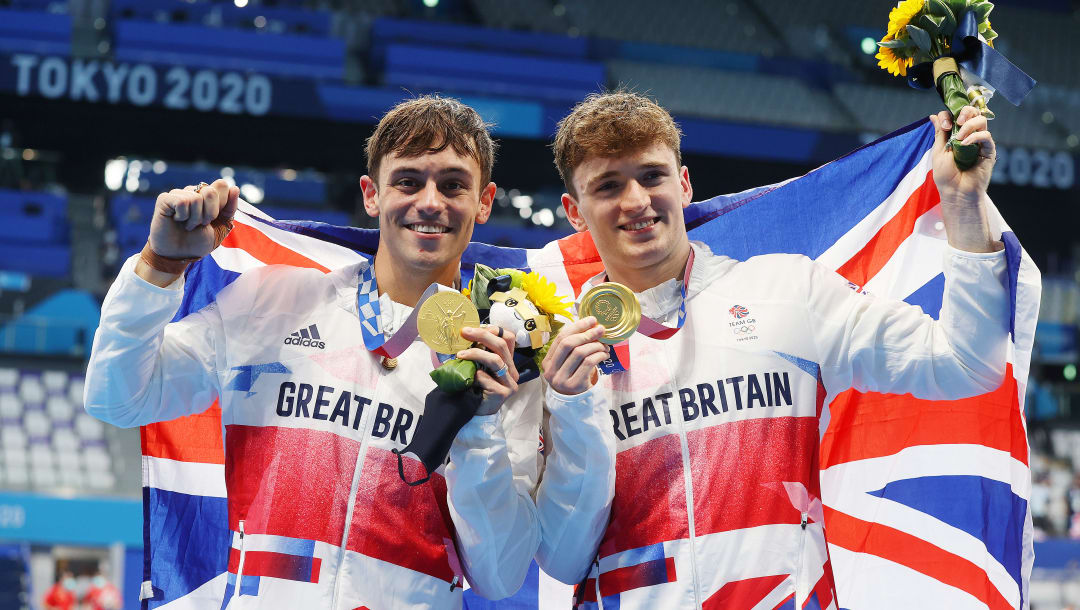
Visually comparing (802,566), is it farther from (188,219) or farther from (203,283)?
(203,283)

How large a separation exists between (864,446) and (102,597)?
848 cm

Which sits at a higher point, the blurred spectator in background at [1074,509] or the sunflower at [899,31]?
the sunflower at [899,31]

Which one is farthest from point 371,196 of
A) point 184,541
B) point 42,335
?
point 42,335

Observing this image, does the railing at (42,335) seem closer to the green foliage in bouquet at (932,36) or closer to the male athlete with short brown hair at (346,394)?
the male athlete with short brown hair at (346,394)

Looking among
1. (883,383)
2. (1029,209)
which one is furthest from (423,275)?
(1029,209)

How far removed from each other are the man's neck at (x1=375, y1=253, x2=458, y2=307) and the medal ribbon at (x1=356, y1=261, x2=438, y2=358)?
0.9 inches

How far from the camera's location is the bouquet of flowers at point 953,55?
2.60 metres

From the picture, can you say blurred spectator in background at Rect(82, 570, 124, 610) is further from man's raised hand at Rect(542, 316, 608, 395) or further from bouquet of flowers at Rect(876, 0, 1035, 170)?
bouquet of flowers at Rect(876, 0, 1035, 170)

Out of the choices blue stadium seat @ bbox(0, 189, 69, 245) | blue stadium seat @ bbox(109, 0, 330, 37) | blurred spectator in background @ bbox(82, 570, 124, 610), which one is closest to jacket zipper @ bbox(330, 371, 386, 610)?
blurred spectator in background @ bbox(82, 570, 124, 610)

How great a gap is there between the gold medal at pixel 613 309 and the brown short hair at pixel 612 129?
0.52 metres

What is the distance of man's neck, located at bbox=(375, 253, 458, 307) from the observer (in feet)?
9.33

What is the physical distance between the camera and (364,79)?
14.2m

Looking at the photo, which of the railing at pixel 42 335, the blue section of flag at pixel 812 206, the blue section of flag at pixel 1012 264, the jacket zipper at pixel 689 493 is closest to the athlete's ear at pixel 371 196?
the jacket zipper at pixel 689 493

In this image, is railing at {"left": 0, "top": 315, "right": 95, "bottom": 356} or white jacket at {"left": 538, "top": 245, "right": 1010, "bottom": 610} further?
railing at {"left": 0, "top": 315, "right": 95, "bottom": 356}
